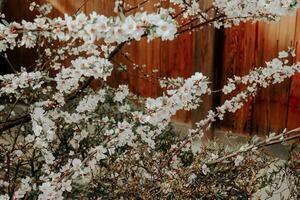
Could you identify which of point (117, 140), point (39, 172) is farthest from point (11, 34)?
point (39, 172)

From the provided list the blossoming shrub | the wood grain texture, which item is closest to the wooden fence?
the wood grain texture

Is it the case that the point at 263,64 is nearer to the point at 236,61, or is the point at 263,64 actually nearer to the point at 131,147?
the point at 236,61

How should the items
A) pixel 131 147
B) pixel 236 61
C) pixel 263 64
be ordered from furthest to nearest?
pixel 236 61 → pixel 263 64 → pixel 131 147

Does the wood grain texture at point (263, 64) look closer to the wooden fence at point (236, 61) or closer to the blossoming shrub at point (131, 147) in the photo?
the wooden fence at point (236, 61)

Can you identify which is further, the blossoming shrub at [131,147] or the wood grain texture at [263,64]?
the wood grain texture at [263,64]

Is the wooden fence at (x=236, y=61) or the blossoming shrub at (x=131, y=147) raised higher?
the wooden fence at (x=236, y=61)

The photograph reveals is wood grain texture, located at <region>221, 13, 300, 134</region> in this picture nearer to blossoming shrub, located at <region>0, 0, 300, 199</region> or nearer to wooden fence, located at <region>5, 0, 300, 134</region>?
wooden fence, located at <region>5, 0, 300, 134</region>

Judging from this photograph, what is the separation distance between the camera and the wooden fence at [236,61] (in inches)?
207

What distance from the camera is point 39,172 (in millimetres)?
3832

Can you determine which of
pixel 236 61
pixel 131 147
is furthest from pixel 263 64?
pixel 131 147

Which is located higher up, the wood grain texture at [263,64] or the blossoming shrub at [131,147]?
the wood grain texture at [263,64]

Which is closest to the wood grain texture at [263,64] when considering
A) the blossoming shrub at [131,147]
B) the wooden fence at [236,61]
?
the wooden fence at [236,61]

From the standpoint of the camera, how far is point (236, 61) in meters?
5.60

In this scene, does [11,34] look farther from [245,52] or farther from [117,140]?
[245,52]
